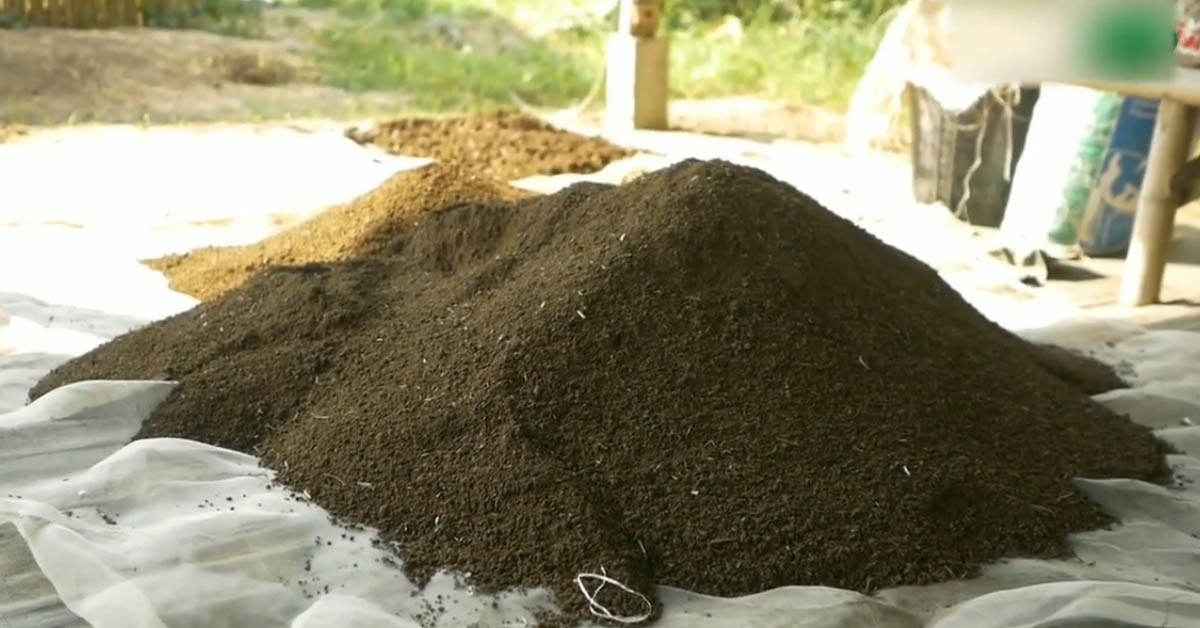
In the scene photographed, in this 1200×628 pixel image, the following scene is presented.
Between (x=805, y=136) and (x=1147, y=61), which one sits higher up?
(x=1147, y=61)

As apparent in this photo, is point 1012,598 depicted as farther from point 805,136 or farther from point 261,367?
point 805,136

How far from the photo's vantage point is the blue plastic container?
14.1 feet

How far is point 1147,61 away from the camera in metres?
2.53

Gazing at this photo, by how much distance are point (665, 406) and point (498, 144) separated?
3653mm

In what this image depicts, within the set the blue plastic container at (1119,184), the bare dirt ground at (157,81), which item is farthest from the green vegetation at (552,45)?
the blue plastic container at (1119,184)

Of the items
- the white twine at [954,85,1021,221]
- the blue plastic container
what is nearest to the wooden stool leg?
the blue plastic container

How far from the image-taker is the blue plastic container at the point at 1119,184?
4.31m

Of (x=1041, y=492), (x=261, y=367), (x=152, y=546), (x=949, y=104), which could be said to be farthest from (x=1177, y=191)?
(x=152, y=546)

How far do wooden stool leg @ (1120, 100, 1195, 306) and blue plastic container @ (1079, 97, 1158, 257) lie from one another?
55 centimetres

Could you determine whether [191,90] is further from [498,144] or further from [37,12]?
[498,144]

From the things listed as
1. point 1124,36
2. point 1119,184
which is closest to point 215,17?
point 1119,184

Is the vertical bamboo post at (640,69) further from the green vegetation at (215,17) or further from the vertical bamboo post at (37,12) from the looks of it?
the vertical bamboo post at (37,12)

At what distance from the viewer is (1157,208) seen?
376cm

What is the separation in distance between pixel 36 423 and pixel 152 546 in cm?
59
